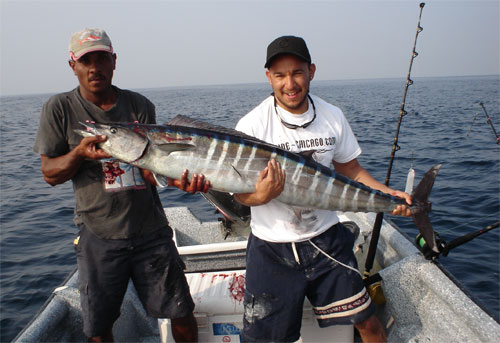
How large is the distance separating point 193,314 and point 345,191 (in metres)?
1.90

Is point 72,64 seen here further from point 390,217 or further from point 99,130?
point 390,217

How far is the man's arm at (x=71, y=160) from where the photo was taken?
2834mm

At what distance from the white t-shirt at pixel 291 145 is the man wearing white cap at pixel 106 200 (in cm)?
61

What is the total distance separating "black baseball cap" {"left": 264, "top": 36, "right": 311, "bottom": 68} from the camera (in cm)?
300

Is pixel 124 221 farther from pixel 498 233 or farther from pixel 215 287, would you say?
pixel 498 233

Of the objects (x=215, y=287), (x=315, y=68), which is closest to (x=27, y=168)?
(x=215, y=287)

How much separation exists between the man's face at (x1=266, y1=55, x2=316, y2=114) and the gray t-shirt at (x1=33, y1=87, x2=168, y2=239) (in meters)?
1.25

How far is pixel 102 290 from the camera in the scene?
Answer: 3221 millimetres

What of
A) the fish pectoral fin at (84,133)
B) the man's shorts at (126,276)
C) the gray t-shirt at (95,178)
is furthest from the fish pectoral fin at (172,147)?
the man's shorts at (126,276)

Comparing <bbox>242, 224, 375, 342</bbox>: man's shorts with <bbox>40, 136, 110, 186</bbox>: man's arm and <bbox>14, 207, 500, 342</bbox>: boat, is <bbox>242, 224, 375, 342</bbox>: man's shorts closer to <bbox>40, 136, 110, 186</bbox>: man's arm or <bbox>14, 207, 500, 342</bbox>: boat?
<bbox>14, 207, 500, 342</bbox>: boat

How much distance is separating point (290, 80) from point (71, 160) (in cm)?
187

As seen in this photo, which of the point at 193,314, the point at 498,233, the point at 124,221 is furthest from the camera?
the point at 498,233

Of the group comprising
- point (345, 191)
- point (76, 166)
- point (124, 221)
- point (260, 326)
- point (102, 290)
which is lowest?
point (260, 326)

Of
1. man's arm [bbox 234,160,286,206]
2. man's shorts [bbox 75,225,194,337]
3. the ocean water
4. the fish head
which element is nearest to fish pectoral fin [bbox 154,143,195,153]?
the fish head
